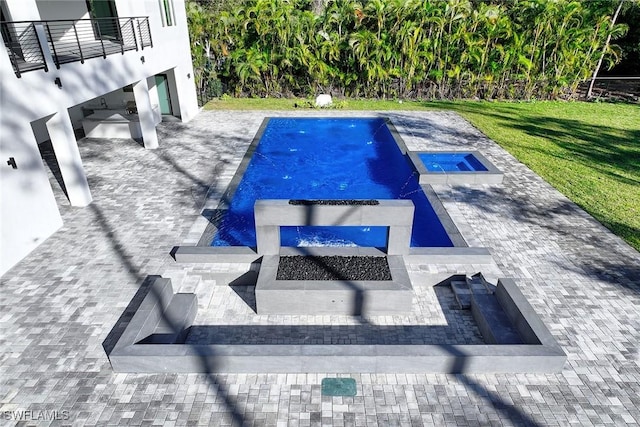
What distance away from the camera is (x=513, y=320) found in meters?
6.60

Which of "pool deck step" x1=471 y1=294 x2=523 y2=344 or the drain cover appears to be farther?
"pool deck step" x1=471 y1=294 x2=523 y2=344

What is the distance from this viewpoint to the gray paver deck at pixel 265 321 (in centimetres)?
534

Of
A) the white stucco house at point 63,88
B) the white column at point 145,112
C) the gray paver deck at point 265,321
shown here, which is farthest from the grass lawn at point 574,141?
the white column at point 145,112

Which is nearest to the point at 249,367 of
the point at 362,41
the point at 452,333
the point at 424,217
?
the point at 452,333

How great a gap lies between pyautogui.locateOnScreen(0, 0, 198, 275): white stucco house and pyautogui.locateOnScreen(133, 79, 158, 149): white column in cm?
4

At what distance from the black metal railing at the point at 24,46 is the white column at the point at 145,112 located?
14.0ft

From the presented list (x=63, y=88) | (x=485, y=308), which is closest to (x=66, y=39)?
(x=63, y=88)

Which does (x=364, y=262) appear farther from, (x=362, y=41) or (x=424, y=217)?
(x=362, y=41)

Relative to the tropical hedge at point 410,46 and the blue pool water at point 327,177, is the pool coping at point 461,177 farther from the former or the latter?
the tropical hedge at point 410,46

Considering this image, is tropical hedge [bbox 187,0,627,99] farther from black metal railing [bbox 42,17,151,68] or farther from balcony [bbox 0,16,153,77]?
balcony [bbox 0,16,153,77]

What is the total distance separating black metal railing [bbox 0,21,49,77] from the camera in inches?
342

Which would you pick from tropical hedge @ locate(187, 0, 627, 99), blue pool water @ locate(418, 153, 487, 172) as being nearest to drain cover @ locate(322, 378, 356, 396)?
blue pool water @ locate(418, 153, 487, 172)

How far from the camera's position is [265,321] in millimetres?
7070

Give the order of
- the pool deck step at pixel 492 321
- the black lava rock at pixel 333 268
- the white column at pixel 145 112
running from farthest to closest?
the white column at pixel 145 112 < the black lava rock at pixel 333 268 < the pool deck step at pixel 492 321
